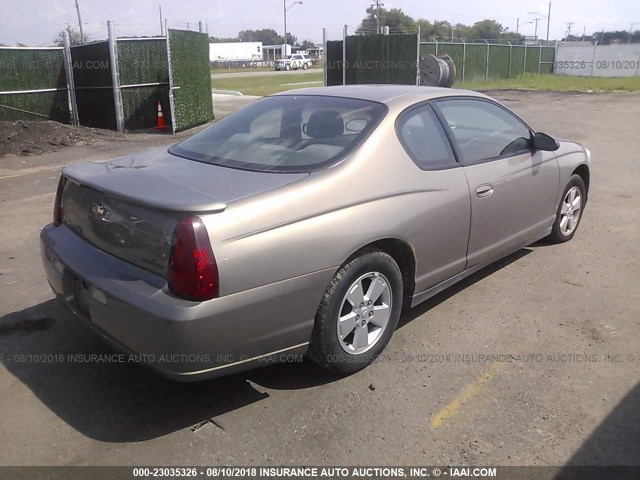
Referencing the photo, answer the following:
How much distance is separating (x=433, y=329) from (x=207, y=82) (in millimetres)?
13230

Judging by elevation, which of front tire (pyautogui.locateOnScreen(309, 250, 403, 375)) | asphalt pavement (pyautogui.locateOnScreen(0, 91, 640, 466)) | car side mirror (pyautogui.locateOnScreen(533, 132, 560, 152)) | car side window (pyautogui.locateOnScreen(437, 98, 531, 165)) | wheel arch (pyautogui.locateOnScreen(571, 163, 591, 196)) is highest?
car side window (pyautogui.locateOnScreen(437, 98, 531, 165))

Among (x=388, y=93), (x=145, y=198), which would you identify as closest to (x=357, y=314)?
(x=145, y=198)

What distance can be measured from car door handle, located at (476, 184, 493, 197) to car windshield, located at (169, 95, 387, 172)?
888mm

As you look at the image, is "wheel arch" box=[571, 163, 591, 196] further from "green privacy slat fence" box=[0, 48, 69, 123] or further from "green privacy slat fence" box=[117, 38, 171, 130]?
"green privacy slat fence" box=[0, 48, 69, 123]

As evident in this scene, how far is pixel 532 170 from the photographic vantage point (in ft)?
15.1

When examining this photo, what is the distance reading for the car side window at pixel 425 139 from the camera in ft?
12.1

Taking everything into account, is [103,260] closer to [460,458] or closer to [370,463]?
[370,463]

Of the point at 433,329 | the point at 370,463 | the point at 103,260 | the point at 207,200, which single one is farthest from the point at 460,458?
the point at 103,260

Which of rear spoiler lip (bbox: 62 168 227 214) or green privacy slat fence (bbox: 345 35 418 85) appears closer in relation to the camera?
rear spoiler lip (bbox: 62 168 227 214)

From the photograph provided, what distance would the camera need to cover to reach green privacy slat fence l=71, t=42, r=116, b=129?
45.3 ft

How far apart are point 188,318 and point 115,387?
1004 mm

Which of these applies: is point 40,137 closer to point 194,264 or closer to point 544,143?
point 544,143

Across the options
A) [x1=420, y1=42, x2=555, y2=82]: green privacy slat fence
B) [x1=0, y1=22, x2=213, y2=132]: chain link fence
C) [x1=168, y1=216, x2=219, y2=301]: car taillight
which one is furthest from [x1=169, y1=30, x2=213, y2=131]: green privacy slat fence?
[x1=420, y1=42, x2=555, y2=82]: green privacy slat fence

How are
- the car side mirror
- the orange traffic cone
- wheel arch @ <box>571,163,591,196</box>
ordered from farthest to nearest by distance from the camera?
the orange traffic cone → wheel arch @ <box>571,163,591,196</box> → the car side mirror
